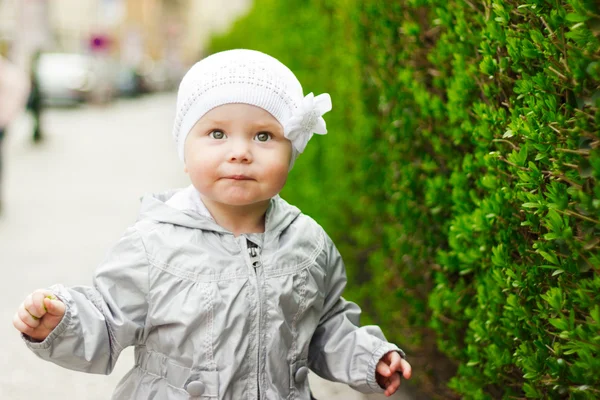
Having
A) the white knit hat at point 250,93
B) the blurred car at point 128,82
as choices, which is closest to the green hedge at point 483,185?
the white knit hat at point 250,93

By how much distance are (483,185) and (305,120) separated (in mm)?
646

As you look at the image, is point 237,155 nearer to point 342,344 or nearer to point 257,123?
point 257,123

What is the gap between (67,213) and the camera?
9.41m

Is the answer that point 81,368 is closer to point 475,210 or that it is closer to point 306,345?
point 306,345

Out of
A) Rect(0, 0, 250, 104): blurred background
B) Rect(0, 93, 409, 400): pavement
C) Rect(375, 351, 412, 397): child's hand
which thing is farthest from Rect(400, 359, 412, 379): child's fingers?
Rect(0, 0, 250, 104): blurred background

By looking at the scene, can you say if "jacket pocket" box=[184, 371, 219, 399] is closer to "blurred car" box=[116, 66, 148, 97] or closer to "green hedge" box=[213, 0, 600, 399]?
"green hedge" box=[213, 0, 600, 399]

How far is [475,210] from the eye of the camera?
8.47 ft

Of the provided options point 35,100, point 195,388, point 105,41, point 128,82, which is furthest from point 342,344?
point 128,82

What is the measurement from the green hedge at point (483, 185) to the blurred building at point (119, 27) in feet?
30.9

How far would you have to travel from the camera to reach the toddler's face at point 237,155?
2.28 metres

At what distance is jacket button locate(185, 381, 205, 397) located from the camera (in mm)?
2203

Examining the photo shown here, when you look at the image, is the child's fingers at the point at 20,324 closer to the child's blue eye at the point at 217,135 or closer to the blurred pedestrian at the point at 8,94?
the child's blue eye at the point at 217,135

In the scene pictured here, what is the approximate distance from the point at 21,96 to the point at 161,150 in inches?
288

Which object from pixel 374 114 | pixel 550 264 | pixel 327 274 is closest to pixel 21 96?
pixel 374 114
